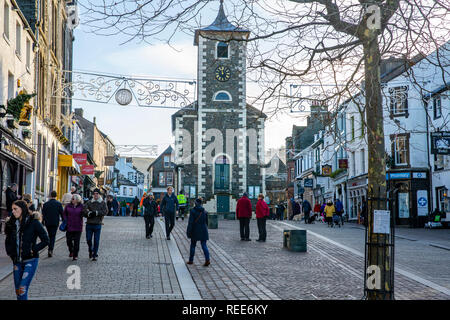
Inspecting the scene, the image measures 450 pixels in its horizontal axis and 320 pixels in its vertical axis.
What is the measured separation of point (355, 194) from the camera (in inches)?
1748

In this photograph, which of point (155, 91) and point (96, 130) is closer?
point (155, 91)

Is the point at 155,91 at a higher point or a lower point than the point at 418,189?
higher

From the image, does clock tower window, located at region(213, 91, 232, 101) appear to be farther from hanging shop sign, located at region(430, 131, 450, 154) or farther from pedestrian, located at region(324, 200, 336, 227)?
hanging shop sign, located at region(430, 131, 450, 154)

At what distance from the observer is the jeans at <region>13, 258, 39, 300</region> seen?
7.97 meters

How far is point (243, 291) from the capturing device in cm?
1027

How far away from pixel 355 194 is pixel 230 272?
33301mm

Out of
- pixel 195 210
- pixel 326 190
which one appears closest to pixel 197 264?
pixel 195 210

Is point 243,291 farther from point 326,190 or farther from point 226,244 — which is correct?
point 326,190

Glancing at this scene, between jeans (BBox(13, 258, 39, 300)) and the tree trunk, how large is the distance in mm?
4930

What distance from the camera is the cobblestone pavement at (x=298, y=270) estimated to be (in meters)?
10.5

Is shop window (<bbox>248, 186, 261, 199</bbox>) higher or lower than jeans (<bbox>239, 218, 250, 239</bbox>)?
higher

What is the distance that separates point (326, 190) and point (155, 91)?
29.6 m

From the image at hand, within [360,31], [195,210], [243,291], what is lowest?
[243,291]

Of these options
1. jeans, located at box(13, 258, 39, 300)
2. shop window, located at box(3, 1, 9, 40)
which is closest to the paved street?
jeans, located at box(13, 258, 39, 300)
